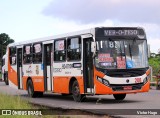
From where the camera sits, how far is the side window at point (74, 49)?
733 inches

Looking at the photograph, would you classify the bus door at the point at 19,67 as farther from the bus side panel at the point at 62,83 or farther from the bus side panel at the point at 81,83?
the bus side panel at the point at 81,83

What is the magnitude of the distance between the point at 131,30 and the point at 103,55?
1584 mm

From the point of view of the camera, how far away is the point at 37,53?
893 inches

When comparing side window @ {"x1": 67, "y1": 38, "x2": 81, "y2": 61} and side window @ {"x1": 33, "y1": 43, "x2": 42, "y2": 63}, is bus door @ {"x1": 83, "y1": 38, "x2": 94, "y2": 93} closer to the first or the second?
side window @ {"x1": 67, "y1": 38, "x2": 81, "y2": 61}

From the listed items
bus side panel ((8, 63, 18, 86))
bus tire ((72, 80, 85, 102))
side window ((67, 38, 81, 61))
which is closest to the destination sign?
side window ((67, 38, 81, 61))

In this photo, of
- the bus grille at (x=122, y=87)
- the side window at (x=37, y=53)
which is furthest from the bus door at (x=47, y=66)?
the bus grille at (x=122, y=87)

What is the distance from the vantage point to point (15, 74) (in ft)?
83.4

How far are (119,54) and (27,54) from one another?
7.42 metres

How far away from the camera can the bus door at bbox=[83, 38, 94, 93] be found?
1788 centimetres

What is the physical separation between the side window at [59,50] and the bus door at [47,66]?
0.61 m

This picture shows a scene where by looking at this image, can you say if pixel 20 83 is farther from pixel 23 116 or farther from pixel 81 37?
pixel 23 116

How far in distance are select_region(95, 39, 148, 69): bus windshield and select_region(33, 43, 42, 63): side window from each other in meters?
5.40

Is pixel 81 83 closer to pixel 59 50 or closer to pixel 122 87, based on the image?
pixel 122 87

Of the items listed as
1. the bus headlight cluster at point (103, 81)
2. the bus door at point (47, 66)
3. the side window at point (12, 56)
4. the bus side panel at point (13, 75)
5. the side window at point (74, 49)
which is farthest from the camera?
the side window at point (12, 56)
